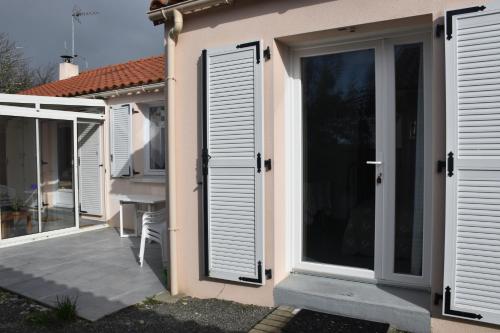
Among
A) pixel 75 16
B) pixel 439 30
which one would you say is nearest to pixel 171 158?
pixel 439 30

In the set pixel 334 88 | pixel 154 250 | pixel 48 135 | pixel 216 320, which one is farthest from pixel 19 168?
pixel 334 88

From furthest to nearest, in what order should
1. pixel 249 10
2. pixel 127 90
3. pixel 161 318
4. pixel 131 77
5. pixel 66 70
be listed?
pixel 66 70, pixel 131 77, pixel 127 90, pixel 249 10, pixel 161 318

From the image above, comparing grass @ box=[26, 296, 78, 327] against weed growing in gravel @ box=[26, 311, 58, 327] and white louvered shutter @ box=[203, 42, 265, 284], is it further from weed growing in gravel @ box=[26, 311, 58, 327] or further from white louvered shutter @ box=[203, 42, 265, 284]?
white louvered shutter @ box=[203, 42, 265, 284]

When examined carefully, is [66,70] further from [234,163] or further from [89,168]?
[234,163]

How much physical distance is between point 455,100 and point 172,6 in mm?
3114

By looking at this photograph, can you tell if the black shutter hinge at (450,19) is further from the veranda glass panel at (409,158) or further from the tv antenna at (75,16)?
the tv antenna at (75,16)

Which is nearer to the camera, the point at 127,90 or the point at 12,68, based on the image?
the point at 127,90

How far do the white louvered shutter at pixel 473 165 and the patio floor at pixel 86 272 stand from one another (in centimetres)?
332

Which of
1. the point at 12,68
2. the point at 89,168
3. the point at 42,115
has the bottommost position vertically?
the point at 89,168

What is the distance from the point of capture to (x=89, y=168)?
943 cm

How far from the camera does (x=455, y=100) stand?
314 cm

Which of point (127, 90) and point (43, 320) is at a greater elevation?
point (127, 90)

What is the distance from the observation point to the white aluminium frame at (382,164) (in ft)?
12.2

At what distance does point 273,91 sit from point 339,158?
1.01m
